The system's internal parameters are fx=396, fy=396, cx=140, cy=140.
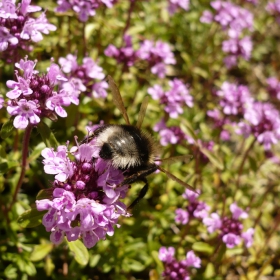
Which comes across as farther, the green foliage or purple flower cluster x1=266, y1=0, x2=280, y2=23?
purple flower cluster x1=266, y1=0, x2=280, y2=23

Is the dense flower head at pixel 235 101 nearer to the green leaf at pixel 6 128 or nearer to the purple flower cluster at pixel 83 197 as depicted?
the purple flower cluster at pixel 83 197

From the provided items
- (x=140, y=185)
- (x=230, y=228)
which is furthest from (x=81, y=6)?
(x=230, y=228)

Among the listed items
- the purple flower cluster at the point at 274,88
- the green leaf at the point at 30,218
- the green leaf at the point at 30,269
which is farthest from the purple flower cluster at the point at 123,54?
the purple flower cluster at the point at 274,88

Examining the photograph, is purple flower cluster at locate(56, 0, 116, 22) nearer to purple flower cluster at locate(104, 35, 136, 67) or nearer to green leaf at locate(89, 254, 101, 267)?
purple flower cluster at locate(104, 35, 136, 67)

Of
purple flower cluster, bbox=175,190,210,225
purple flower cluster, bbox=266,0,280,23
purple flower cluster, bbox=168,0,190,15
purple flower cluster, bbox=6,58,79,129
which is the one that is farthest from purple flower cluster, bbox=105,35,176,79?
purple flower cluster, bbox=266,0,280,23

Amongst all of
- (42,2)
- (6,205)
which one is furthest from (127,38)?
(6,205)

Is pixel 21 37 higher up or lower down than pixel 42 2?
higher up

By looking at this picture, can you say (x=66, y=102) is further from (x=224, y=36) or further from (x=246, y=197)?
(x=224, y=36)
